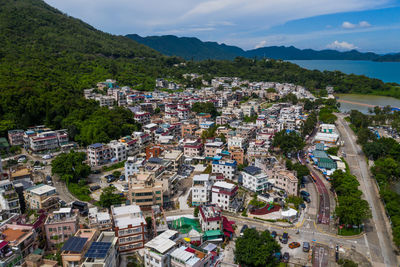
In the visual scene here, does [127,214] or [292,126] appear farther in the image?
[292,126]

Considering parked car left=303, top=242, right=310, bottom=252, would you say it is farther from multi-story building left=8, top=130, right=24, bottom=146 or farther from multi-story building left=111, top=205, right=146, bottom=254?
multi-story building left=8, top=130, right=24, bottom=146

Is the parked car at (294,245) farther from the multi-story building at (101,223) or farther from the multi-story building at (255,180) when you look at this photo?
the multi-story building at (101,223)

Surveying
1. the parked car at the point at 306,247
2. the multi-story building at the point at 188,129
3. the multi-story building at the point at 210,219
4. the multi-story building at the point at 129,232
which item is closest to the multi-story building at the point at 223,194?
the multi-story building at the point at 210,219

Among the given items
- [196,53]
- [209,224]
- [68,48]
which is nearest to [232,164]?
[209,224]

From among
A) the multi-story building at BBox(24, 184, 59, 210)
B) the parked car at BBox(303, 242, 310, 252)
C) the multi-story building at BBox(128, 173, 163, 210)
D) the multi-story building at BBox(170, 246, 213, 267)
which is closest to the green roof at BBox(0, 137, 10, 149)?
the multi-story building at BBox(24, 184, 59, 210)

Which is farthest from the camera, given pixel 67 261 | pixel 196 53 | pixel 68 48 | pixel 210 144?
pixel 196 53

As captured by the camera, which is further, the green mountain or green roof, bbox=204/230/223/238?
the green mountain

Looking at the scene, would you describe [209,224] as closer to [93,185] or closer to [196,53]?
[93,185]
